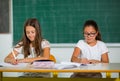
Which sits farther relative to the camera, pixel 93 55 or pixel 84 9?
pixel 84 9

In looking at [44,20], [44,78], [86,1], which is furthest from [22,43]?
[86,1]

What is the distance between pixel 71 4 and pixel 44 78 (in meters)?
1.72

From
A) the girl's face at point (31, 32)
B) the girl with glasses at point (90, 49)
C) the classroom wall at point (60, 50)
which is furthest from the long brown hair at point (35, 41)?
the classroom wall at point (60, 50)

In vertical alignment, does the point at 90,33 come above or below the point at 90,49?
above

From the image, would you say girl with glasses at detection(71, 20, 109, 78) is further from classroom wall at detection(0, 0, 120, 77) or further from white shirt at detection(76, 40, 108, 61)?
classroom wall at detection(0, 0, 120, 77)

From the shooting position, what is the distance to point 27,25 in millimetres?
2668

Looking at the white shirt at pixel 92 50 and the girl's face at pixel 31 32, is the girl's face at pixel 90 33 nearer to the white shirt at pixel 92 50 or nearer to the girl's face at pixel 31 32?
the white shirt at pixel 92 50

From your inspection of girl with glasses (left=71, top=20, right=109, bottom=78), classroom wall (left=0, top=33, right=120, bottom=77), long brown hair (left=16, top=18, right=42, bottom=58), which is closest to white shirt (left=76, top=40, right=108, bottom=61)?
girl with glasses (left=71, top=20, right=109, bottom=78)

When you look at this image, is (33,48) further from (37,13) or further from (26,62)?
(37,13)

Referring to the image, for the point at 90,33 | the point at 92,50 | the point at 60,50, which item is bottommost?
the point at 60,50

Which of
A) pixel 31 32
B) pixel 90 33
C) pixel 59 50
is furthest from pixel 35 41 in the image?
pixel 59 50

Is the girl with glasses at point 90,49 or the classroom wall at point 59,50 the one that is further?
the classroom wall at point 59,50

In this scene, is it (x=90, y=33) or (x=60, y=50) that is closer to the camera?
(x=90, y=33)

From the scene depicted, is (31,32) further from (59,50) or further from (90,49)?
(59,50)
